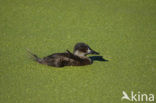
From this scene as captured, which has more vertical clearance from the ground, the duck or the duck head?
the duck head

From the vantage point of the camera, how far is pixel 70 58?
209 inches

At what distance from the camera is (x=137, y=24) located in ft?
22.5

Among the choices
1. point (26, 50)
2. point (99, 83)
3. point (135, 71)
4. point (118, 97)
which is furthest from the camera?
point (26, 50)

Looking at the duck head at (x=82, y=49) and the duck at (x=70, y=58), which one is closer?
the duck at (x=70, y=58)

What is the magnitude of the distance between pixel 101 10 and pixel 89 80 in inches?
104

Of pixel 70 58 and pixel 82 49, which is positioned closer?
pixel 70 58

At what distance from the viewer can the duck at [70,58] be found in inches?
205

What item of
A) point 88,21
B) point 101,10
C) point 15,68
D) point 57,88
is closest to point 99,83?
point 57,88

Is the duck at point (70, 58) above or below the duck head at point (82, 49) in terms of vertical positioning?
below

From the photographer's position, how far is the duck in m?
5.20

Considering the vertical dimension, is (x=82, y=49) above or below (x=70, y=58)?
above

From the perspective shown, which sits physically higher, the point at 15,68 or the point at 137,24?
the point at 137,24

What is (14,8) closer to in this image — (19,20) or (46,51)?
(19,20)

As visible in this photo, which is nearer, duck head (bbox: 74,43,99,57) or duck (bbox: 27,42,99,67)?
duck (bbox: 27,42,99,67)
